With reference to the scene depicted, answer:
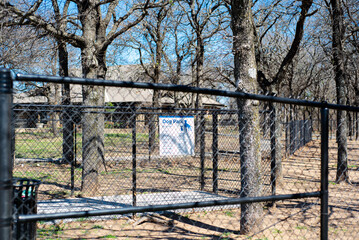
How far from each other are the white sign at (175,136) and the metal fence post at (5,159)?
14.3ft

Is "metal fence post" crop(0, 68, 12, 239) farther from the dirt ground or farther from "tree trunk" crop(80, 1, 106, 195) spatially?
"tree trunk" crop(80, 1, 106, 195)

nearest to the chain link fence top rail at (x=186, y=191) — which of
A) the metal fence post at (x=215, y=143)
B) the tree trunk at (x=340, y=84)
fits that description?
the metal fence post at (x=215, y=143)

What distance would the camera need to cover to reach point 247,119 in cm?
449

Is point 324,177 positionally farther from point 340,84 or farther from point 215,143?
point 340,84

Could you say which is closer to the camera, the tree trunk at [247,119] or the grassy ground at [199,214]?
the tree trunk at [247,119]

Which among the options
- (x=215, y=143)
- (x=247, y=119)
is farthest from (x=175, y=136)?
(x=247, y=119)

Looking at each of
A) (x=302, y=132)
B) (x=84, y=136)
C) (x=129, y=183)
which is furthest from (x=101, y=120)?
(x=302, y=132)

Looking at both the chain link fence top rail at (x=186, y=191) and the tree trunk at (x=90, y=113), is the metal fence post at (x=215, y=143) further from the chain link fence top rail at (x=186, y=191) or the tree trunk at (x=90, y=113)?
the tree trunk at (x=90, y=113)

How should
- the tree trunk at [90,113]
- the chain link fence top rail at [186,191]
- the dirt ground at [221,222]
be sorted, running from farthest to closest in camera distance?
1. the tree trunk at [90,113]
2. the dirt ground at [221,222]
3. the chain link fence top rail at [186,191]

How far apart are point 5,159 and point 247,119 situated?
3.63 metres

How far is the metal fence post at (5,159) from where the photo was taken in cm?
141

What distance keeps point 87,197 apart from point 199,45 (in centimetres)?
934

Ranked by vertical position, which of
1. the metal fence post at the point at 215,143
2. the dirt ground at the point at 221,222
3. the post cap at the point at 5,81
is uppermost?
the post cap at the point at 5,81

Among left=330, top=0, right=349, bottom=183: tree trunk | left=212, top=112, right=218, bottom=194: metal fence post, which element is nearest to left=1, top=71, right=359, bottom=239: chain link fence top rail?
left=212, top=112, right=218, bottom=194: metal fence post
